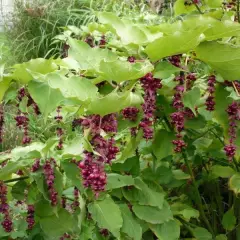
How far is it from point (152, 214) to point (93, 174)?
1.46 ft

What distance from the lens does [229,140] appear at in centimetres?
122

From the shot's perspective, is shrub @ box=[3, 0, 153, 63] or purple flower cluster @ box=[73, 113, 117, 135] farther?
shrub @ box=[3, 0, 153, 63]

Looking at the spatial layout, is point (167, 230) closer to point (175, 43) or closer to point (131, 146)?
point (131, 146)

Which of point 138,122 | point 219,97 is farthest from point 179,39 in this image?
point 219,97

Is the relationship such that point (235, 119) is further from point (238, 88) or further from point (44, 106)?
point (44, 106)

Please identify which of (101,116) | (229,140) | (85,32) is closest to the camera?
(101,116)

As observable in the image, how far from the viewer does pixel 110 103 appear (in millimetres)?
932

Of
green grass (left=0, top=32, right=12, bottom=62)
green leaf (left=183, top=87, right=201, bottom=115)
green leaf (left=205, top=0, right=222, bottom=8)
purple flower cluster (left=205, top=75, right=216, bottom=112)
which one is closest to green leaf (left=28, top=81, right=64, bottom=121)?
green leaf (left=183, top=87, right=201, bottom=115)

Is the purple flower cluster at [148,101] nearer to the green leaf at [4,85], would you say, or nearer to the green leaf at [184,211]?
the green leaf at [4,85]

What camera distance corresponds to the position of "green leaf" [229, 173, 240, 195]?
1.38 metres

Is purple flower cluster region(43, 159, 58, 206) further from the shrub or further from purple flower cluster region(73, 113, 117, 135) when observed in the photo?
the shrub

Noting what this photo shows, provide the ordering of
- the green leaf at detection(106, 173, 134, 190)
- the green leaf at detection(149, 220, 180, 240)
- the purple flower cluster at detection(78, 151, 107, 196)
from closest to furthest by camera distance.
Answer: the purple flower cluster at detection(78, 151, 107, 196)
the green leaf at detection(106, 173, 134, 190)
the green leaf at detection(149, 220, 180, 240)

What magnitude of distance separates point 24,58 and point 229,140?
4844mm

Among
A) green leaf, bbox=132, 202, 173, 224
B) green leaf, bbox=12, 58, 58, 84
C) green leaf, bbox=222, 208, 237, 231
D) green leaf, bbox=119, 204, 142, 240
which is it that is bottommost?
green leaf, bbox=222, 208, 237, 231
